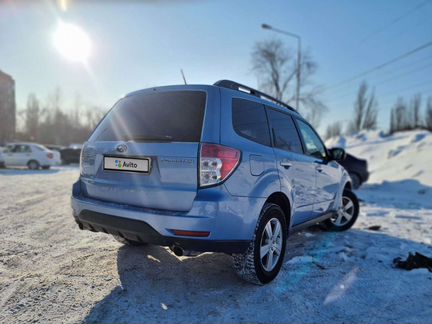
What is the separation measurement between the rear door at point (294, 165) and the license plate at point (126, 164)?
133 centimetres

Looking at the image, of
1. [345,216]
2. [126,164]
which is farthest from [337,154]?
[126,164]

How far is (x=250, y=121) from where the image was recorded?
314cm

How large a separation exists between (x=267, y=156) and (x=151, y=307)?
1657mm

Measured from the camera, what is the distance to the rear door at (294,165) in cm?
346

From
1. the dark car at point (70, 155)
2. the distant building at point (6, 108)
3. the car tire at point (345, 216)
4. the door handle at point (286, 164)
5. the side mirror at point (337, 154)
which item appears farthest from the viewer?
the distant building at point (6, 108)

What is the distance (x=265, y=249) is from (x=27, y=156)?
1848 cm

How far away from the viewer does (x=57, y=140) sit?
63.3m

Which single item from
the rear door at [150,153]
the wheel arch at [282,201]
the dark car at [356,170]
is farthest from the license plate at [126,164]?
the dark car at [356,170]

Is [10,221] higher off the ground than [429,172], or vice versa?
[429,172]

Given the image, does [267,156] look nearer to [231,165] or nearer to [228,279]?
[231,165]

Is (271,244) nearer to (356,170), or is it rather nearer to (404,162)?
(356,170)

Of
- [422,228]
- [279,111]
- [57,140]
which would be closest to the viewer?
[279,111]

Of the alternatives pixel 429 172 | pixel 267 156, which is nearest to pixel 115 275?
pixel 267 156

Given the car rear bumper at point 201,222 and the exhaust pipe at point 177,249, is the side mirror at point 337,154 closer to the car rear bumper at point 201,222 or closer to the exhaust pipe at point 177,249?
the car rear bumper at point 201,222
